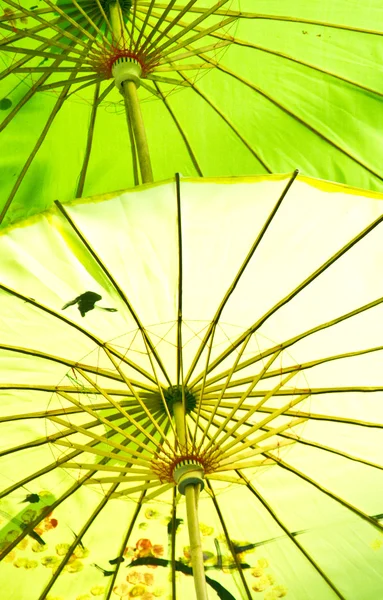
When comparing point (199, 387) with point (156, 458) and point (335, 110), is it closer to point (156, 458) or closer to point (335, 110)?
point (156, 458)

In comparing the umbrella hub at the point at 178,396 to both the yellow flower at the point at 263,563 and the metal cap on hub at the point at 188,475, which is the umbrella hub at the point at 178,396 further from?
the yellow flower at the point at 263,563

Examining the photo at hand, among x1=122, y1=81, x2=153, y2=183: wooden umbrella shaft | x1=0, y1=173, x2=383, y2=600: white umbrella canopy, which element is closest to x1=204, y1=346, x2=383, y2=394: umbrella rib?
x1=0, y1=173, x2=383, y2=600: white umbrella canopy

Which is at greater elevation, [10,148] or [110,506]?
[10,148]

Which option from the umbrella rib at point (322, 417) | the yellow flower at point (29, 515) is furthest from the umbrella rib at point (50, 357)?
the yellow flower at point (29, 515)

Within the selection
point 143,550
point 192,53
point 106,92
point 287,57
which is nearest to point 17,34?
point 106,92

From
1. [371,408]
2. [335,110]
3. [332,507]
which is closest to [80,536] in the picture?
[332,507]

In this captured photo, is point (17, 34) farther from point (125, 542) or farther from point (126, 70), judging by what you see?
point (125, 542)
